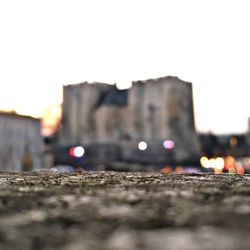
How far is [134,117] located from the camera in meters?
66.8

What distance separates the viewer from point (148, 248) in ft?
4.51

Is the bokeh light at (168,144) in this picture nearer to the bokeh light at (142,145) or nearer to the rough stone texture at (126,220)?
the bokeh light at (142,145)

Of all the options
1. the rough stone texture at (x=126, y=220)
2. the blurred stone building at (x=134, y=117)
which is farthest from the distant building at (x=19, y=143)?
the rough stone texture at (x=126, y=220)

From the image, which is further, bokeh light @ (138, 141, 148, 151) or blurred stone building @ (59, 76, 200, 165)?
blurred stone building @ (59, 76, 200, 165)

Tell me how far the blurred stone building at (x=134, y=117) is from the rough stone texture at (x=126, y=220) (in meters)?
57.7

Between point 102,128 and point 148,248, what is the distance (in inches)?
2642

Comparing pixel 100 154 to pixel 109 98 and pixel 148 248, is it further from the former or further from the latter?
pixel 148 248

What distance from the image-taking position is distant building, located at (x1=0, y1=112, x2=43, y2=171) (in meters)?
38.3

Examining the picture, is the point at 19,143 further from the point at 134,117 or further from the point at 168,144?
the point at 134,117

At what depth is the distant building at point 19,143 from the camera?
38281 mm

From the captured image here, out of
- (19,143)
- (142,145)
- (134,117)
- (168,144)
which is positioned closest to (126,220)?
(19,143)

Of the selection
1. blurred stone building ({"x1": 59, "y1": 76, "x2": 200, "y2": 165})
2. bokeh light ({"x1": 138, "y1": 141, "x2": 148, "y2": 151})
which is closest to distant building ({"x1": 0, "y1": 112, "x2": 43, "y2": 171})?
blurred stone building ({"x1": 59, "y1": 76, "x2": 200, "y2": 165})

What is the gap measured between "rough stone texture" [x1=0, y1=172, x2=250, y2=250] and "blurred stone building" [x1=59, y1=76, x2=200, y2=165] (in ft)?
189

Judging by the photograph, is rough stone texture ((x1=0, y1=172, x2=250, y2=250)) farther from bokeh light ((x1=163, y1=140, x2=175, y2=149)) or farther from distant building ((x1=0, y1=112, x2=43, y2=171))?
bokeh light ((x1=163, y1=140, x2=175, y2=149))
